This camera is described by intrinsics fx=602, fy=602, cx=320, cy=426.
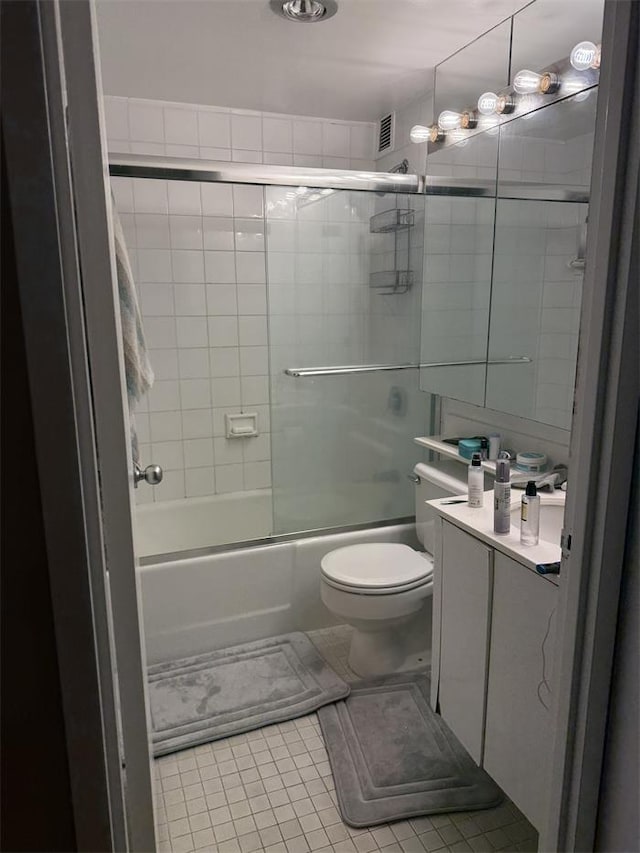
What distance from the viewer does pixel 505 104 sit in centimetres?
209

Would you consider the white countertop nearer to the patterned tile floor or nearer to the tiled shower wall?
the patterned tile floor

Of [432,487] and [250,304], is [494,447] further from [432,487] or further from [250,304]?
[250,304]

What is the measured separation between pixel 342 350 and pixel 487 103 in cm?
110

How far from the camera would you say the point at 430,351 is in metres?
2.73

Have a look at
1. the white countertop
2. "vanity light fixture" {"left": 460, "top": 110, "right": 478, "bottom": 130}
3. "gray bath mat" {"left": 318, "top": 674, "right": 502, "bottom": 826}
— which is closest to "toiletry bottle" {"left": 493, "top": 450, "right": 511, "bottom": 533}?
the white countertop

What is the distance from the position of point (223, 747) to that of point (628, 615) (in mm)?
1478

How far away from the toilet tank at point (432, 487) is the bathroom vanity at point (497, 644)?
1.32 feet

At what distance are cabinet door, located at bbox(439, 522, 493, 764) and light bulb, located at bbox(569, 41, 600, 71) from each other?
1.39m

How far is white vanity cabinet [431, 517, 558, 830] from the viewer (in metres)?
1.44

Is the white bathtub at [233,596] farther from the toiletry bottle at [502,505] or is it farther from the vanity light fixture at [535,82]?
the vanity light fixture at [535,82]

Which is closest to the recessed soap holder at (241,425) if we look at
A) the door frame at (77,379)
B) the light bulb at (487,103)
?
the light bulb at (487,103)

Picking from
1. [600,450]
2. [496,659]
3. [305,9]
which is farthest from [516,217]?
[496,659]

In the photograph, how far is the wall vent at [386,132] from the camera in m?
2.97

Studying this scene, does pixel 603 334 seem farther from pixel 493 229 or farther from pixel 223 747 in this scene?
pixel 223 747
